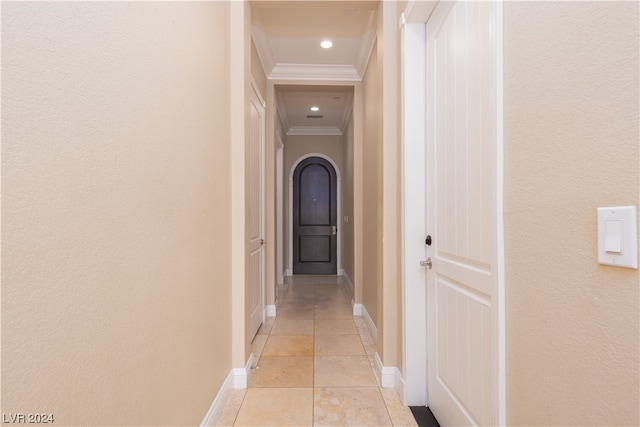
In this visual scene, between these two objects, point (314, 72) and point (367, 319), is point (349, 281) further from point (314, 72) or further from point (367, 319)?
point (314, 72)

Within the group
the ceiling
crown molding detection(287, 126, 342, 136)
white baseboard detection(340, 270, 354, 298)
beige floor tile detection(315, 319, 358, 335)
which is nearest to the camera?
the ceiling

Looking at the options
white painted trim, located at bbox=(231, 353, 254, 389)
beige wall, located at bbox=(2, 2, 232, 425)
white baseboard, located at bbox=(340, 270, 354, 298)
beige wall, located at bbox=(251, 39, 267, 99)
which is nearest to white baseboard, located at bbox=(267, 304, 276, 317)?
white baseboard, located at bbox=(340, 270, 354, 298)

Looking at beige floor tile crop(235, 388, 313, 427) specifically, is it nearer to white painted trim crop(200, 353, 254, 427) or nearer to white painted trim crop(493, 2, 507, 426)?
white painted trim crop(200, 353, 254, 427)

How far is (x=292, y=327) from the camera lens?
354 centimetres

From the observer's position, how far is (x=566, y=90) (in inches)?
32.3

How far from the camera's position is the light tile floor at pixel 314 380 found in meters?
1.92

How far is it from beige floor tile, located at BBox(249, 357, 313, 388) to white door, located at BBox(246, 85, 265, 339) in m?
0.47

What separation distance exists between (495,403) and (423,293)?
86 cm

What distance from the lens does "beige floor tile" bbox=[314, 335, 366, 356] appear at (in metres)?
2.83

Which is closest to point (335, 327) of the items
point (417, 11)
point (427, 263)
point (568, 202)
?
point (427, 263)

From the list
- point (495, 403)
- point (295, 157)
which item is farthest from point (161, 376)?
point (295, 157)

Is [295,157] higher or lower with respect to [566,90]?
higher

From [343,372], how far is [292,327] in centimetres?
116

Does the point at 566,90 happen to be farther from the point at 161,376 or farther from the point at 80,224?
the point at 161,376
